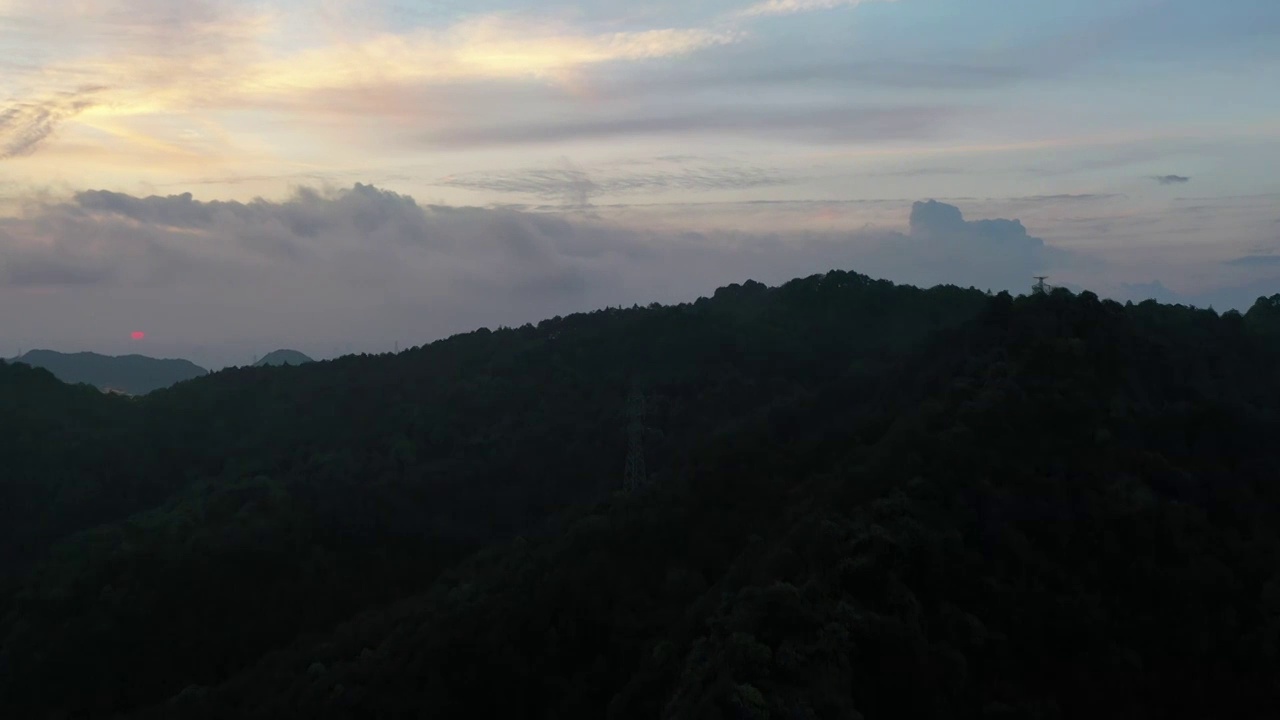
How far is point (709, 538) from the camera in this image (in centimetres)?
4441

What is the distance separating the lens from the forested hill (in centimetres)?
3152

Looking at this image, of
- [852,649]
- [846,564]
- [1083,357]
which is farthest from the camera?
[1083,357]

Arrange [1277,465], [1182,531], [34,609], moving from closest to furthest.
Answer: [1182,531] < [1277,465] < [34,609]

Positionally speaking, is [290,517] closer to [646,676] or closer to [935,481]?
[646,676]

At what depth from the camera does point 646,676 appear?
33.2 meters

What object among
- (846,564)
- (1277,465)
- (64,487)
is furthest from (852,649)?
(64,487)

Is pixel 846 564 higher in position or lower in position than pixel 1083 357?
lower

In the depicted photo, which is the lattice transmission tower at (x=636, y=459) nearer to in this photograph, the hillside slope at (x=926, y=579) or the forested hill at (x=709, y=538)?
the forested hill at (x=709, y=538)

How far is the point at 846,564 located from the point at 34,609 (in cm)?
4922

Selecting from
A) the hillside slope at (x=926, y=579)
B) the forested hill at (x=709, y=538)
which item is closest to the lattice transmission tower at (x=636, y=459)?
the forested hill at (x=709, y=538)

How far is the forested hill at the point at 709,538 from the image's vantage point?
31.5 metres

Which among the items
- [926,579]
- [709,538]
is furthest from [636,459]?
[926,579]

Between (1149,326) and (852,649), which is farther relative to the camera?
(1149,326)

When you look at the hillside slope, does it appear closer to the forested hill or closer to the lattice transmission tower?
the forested hill
